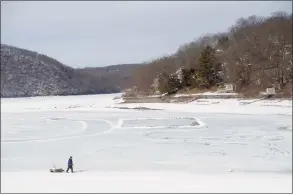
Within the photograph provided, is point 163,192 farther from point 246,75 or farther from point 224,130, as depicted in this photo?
point 246,75

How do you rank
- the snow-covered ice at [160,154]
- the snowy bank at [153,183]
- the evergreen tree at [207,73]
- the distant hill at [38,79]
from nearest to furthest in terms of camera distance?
the snowy bank at [153,183] < the snow-covered ice at [160,154] < the distant hill at [38,79] < the evergreen tree at [207,73]

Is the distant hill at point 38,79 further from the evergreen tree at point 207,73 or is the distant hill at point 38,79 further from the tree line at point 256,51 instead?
the evergreen tree at point 207,73

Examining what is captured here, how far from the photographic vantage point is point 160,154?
7.74 m

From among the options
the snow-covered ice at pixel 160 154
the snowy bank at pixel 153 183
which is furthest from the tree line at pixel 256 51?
the snowy bank at pixel 153 183

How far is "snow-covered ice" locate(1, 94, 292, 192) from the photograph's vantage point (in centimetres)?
489

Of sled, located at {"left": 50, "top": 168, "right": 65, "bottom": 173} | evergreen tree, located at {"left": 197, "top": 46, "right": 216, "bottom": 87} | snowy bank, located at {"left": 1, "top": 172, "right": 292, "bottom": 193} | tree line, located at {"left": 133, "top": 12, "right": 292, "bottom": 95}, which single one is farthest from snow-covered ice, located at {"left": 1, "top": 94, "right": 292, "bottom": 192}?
evergreen tree, located at {"left": 197, "top": 46, "right": 216, "bottom": 87}

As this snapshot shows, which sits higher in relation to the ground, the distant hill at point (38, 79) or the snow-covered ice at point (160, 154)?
the distant hill at point (38, 79)

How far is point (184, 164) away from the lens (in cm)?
679

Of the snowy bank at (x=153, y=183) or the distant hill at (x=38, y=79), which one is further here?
the distant hill at (x=38, y=79)

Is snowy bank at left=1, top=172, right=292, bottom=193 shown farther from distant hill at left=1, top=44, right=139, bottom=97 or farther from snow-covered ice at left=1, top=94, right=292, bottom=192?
distant hill at left=1, top=44, right=139, bottom=97

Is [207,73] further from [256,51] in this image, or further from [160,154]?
[160,154]

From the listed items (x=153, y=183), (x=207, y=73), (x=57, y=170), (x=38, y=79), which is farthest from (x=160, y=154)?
(x=207, y=73)

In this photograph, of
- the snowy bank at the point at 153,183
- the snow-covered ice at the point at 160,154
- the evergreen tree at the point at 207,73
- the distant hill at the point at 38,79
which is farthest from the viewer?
the evergreen tree at the point at 207,73

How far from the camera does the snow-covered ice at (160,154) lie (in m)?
4.89
